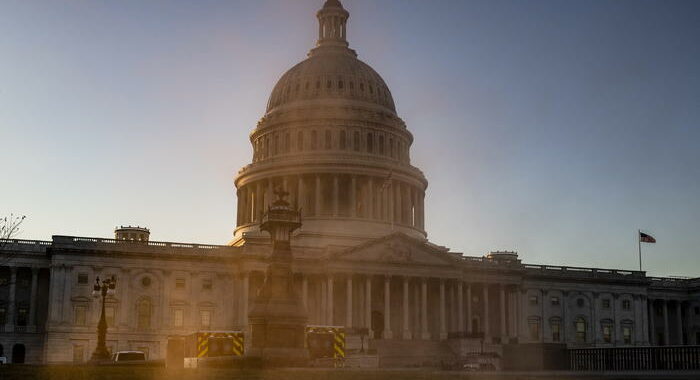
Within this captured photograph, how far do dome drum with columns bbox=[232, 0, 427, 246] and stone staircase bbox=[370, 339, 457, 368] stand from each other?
759 inches

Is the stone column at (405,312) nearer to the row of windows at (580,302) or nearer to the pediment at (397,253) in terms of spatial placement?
the pediment at (397,253)

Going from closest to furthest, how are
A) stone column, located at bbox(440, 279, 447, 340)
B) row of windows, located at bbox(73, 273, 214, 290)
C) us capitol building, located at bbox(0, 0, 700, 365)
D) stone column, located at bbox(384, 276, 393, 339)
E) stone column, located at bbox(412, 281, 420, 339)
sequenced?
us capitol building, located at bbox(0, 0, 700, 365)
row of windows, located at bbox(73, 273, 214, 290)
stone column, located at bbox(384, 276, 393, 339)
stone column, located at bbox(440, 279, 447, 340)
stone column, located at bbox(412, 281, 420, 339)

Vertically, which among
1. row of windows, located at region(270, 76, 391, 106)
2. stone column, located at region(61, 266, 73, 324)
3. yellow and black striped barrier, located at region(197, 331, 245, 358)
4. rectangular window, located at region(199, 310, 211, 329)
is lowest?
yellow and black striped barrier, located at region(197, 331, 245, 358)

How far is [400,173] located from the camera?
396ft

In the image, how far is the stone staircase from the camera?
8500cm

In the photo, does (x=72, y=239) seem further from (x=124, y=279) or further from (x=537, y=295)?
(x=537, y=295)

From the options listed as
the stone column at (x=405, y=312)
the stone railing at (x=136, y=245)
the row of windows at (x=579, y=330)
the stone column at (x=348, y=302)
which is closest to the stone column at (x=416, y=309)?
the stone column at (x=405, y=312)

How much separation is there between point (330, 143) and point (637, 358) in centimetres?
7896

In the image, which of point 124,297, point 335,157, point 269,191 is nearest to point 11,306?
point 124,297

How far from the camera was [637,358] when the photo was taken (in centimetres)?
4466

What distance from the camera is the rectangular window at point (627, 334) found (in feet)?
387

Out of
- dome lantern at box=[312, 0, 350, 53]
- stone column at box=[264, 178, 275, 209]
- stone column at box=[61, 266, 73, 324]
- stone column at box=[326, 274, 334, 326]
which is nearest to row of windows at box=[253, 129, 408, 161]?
stone column at box=[264, 178, 275, 209]

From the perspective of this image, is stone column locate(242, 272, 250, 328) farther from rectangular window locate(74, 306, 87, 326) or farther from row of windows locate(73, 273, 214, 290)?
rectangular window locate(74, 306, 87, 326)

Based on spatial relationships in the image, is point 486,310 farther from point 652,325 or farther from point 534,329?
point 652,325
